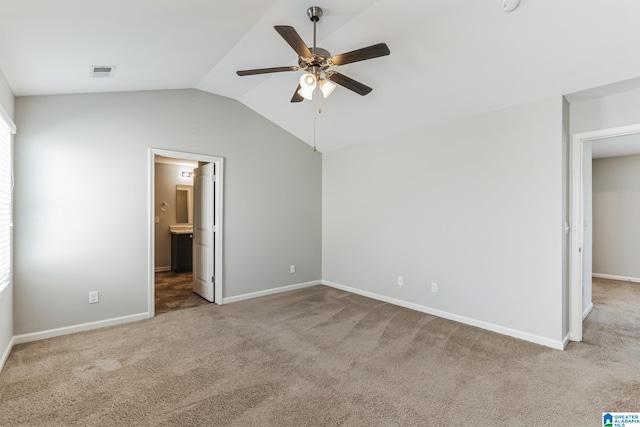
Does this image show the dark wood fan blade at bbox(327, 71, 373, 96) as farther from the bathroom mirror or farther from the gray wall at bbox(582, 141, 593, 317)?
the bathroom mirror

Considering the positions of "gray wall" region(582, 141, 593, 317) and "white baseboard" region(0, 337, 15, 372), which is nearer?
"white baseboard" region(0, 337, 15, 372)

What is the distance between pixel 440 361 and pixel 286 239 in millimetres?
2990

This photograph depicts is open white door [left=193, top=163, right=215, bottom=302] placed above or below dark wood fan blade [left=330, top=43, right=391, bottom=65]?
below

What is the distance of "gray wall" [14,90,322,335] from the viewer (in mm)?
3084

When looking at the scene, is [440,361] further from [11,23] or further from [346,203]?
[11,23]

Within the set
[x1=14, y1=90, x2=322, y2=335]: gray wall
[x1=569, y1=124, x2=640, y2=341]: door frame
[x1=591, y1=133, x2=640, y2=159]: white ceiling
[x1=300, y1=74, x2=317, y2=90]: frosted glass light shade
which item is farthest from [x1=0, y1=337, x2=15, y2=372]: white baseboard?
[x1=591, y1=133, x2=640, y2=159]: white ceiling

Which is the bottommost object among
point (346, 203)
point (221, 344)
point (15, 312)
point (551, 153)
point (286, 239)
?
point (221, 344)

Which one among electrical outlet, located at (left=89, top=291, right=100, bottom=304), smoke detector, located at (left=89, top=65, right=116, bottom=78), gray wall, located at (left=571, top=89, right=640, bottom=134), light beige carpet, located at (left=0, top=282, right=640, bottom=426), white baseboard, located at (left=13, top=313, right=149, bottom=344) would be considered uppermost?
smoke detector, located at (left=89, top=65, right=116, bottom=78)

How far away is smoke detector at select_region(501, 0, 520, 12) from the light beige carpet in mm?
2784

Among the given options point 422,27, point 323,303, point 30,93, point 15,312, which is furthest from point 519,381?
point 30,93

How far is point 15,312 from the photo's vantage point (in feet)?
9.85

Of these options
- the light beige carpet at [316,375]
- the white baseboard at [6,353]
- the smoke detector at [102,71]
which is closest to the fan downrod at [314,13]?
the smoke detector at [102,71]

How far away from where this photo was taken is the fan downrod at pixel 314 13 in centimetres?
246

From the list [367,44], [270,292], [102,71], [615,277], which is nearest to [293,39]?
[367,44]
